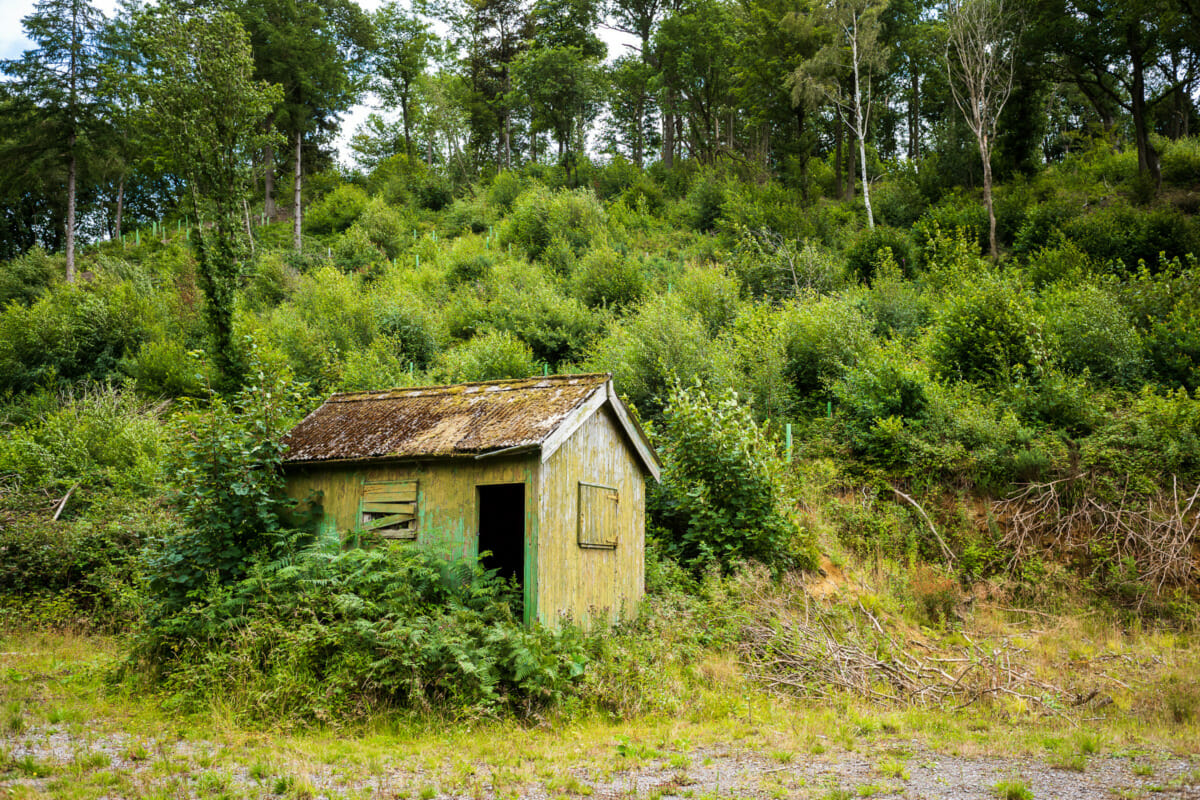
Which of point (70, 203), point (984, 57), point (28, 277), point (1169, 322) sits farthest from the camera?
point (28, 277)

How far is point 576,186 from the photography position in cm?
4338

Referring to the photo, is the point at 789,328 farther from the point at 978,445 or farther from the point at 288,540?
the point at 288,540

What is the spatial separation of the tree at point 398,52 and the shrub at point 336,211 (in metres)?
8.61

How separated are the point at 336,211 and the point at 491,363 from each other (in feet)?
90.7

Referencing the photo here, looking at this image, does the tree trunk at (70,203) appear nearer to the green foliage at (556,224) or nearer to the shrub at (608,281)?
the green foliage at (556,224)

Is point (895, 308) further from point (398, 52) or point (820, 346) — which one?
point (398, 52)

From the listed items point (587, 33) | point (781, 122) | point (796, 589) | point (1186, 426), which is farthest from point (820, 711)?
point (587, 33)

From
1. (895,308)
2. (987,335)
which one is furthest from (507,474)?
(895,308)

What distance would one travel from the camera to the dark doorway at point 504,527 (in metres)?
12.4

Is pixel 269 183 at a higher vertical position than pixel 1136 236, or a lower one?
higher

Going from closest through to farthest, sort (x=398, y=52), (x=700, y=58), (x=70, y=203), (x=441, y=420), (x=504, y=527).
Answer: (x=441, y=420)
(x=504, y=527)
(x=70, y=203)
(x=700, y=58)
(x=398, y=52)

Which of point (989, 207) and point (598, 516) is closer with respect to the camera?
point (598, 516)

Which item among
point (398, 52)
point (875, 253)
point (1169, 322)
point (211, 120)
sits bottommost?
point (1169, 322)

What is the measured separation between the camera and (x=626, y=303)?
2756 centimetres
